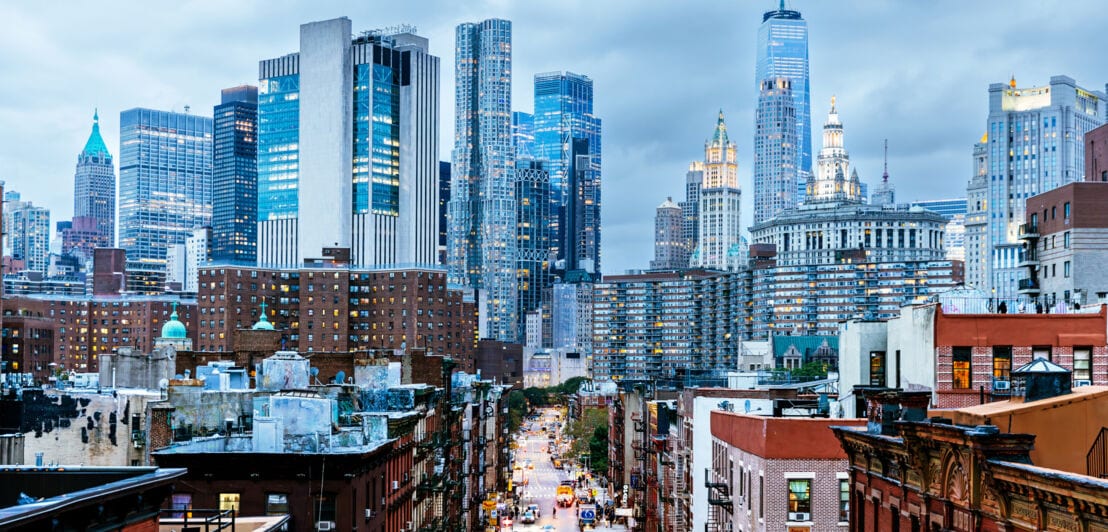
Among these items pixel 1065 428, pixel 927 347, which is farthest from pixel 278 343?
pixel 1065 428

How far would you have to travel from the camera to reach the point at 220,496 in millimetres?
45250

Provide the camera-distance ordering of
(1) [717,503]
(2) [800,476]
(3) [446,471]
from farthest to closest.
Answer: (3) [446,471] < (1) [717,503] < (2) [800,476]

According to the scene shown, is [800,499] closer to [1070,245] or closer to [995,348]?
[995,348]

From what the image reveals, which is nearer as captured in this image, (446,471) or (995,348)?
(995,348)

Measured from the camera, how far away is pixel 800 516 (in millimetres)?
48188

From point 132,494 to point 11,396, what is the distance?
1638 inches

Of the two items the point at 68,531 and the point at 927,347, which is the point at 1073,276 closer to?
the point at 927,347

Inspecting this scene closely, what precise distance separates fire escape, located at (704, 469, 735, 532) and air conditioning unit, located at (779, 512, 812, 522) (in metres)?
8.97

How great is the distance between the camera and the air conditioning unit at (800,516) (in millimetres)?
48156

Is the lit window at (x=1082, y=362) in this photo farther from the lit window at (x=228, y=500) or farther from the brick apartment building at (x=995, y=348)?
the lit window at (x=228, y=500)

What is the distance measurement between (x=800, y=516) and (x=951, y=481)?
19664mm

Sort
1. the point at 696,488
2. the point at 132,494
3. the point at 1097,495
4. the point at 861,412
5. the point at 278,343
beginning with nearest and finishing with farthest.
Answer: the point at 1097,495
the point at 132,494
the point at 861,412
the point at 696,488
the point at 278,343

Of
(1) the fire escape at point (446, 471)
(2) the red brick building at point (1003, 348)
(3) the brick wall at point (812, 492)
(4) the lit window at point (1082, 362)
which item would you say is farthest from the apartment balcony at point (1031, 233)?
(4) the lit window at point (1082, 362)

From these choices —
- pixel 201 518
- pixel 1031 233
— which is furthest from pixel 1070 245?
pixel 201 518
